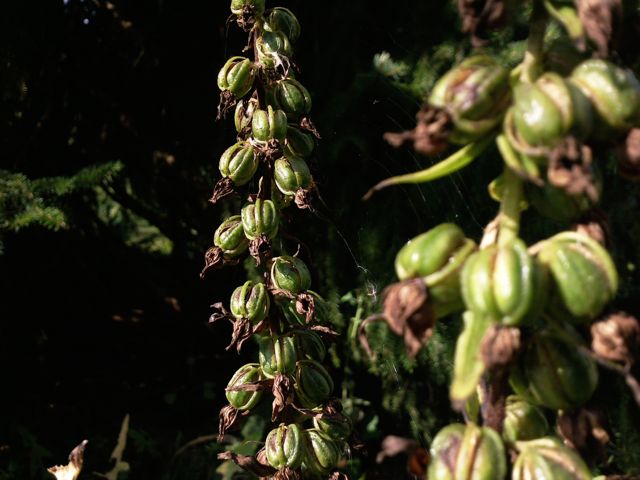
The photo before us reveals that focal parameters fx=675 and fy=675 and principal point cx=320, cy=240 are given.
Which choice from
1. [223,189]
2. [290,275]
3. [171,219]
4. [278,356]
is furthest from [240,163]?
[171,219]

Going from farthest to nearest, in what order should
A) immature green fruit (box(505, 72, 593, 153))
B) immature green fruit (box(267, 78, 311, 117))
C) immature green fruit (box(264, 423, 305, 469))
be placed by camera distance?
1. immature green fruit (box(267, 78, 311, 117))
2. immature green fruit (box(264, 423, 305, 469))
3. immature green fruit (box(505, 72, 593, 153))

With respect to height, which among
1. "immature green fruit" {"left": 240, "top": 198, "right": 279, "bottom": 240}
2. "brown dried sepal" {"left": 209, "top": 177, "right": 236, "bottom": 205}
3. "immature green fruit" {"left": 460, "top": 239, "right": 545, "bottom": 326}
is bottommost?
"immature green fruit" {"left": 240, "top": 198, "right": 279, "bottom": 240}

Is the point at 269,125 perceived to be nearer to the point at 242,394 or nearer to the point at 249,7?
the point at 249,7

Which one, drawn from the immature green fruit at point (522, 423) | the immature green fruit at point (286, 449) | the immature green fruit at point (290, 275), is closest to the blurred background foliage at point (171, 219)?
the immature green fruit at point (290, 275)

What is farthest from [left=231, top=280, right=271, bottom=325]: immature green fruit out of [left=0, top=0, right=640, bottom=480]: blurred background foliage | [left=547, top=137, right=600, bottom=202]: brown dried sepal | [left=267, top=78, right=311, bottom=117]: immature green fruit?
[left=0, top=0, right=640, bottom=480]: blurred background foliage

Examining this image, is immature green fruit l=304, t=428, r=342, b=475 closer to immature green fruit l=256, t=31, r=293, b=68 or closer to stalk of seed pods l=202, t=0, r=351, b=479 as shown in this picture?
stalk of seed pods l=202, t=0, r=351, b=479

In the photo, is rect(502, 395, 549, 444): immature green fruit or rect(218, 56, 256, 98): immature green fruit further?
rect(218, 56, 256, 98): immature green fruit
